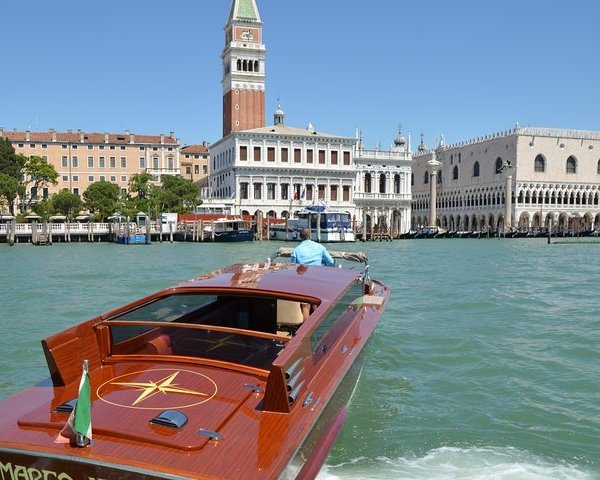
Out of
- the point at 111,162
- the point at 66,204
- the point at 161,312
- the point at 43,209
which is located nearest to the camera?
the point at 161,312

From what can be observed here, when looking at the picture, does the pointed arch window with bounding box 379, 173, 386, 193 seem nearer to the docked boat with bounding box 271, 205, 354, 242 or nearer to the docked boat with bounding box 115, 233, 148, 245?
the docked boat with bounding box 271, 205, 354, 242

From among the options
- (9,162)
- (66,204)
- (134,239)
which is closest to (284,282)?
(134,239)

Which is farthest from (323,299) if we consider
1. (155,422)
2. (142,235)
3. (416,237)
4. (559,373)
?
(416,237)

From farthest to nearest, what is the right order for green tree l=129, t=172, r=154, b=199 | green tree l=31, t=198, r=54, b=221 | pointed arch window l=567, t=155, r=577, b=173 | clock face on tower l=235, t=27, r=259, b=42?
pointed arch window l=567, t=155, r=577, b=173 < clock face on tower l=235, t=27, r=259, b=42 < green tree l=129, t=172, r=154, b=199 < green tree l=31, t=198, r=54, b=221

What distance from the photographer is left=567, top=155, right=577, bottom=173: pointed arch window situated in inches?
2482

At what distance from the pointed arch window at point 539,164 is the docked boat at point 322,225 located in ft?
90.0

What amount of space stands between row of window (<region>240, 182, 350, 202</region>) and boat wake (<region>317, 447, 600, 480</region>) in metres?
47.6

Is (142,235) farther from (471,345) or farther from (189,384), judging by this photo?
(189,384)

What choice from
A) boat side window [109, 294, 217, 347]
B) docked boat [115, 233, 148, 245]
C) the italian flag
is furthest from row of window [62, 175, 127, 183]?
the italian flag

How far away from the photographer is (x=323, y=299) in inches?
154

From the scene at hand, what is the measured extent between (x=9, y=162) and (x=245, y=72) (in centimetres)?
2252

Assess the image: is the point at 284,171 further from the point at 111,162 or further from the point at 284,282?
the point at 284,282

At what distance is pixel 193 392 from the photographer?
297 centimetres

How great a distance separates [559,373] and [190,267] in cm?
1507
